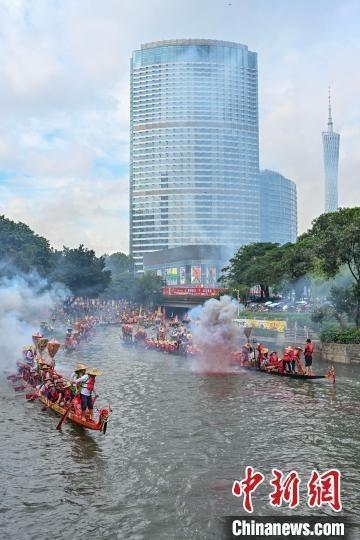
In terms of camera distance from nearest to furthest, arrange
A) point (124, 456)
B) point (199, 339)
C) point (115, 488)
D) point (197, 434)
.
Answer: point (115, 488) → point (124, 456) → point (197, 434) → point (199, 339)

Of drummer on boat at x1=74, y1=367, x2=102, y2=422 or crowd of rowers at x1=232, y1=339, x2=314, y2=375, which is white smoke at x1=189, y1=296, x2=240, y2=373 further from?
drummer on boat at x1=74, y1=367, x2=102, y2=422

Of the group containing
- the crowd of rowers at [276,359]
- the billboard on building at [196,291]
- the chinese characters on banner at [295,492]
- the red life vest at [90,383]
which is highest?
the billboard on building at [196,291]

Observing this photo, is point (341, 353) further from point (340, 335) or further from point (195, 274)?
point (195, 274)

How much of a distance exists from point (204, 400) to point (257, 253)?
75.8 meters

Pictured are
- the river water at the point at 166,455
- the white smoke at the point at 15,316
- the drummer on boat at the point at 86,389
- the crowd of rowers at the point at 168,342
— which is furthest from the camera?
the crowd of rowers at the point at 168,342

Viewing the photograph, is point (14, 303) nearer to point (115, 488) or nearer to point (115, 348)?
point (115, 348)

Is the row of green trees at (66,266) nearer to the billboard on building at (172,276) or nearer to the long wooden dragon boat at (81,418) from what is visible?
the long wooden dragon boat at (81,418)

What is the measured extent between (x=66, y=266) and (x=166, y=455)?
78.9 metres

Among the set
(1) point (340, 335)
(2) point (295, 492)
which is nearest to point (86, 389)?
(2) point (295, 492)

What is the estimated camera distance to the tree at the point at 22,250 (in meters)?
55.6

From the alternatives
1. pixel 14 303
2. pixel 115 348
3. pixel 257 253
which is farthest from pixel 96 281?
pixel 14 303

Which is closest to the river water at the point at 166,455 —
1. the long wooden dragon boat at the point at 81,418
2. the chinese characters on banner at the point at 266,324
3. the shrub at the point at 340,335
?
the long wooden dragon boat at the point at 81,418

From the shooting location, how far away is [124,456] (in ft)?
54.6

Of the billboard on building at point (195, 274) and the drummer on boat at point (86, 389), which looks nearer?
the drummer on boat at point (86, 389)
